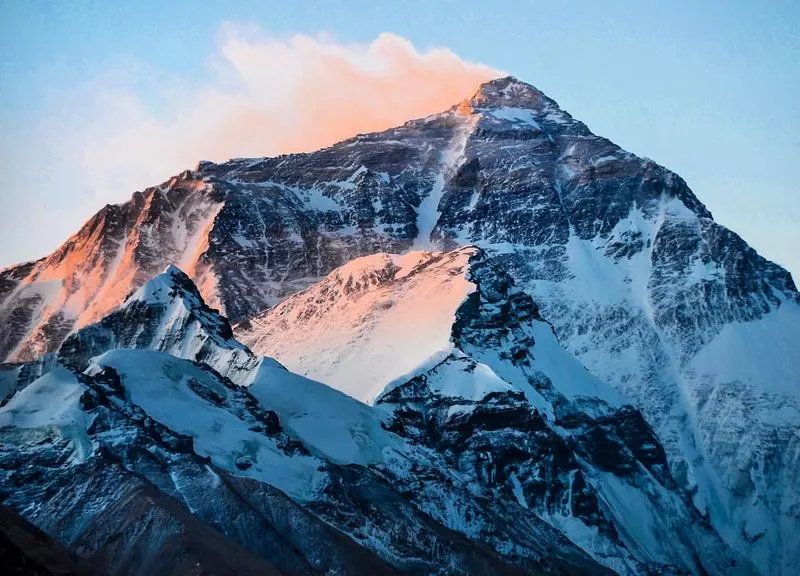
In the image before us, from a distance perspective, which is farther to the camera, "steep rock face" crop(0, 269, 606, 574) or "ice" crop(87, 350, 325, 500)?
"ice" crop(87, 350, 325, 500)

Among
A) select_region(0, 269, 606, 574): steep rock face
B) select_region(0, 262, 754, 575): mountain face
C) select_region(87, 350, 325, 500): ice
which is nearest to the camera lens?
select_region(0, 269, 606, 574): steep rock face

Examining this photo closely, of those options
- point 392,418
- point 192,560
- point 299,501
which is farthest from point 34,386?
point 392,418

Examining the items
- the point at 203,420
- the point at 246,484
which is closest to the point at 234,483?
the point at 246,484

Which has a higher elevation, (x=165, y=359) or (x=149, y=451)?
(x=165, y=359)

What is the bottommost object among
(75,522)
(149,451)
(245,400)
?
(75,522)

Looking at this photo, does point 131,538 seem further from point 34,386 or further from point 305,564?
point 34,386

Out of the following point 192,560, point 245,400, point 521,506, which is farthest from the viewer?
point 521,506

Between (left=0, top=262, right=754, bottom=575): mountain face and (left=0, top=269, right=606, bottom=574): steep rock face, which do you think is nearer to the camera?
(left=0, top=269, right=606, bottom=574): steep rock face

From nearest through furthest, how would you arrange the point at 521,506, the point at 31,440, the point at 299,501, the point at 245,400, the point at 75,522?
the point at 75,522
the point at 31,440
the point at 299,501
the point at 245,400
the point at 521,506

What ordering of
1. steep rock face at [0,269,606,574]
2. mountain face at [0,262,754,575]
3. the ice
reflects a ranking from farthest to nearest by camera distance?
1. the ice
2. mountain face at [0,262,754,575]
3. steep rock face at [0,269,606,574]

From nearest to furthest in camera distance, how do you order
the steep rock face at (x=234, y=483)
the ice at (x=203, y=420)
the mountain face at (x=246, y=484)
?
the steep rock face at (x=234, y=483), the mountain face at (x=246, y=484), the ice at (x=203, y=420)

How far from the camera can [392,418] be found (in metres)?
194

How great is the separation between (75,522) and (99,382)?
2980 centimetres

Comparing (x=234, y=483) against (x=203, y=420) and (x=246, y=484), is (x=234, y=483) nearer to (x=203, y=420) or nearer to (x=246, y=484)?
(x=246, y=484)
